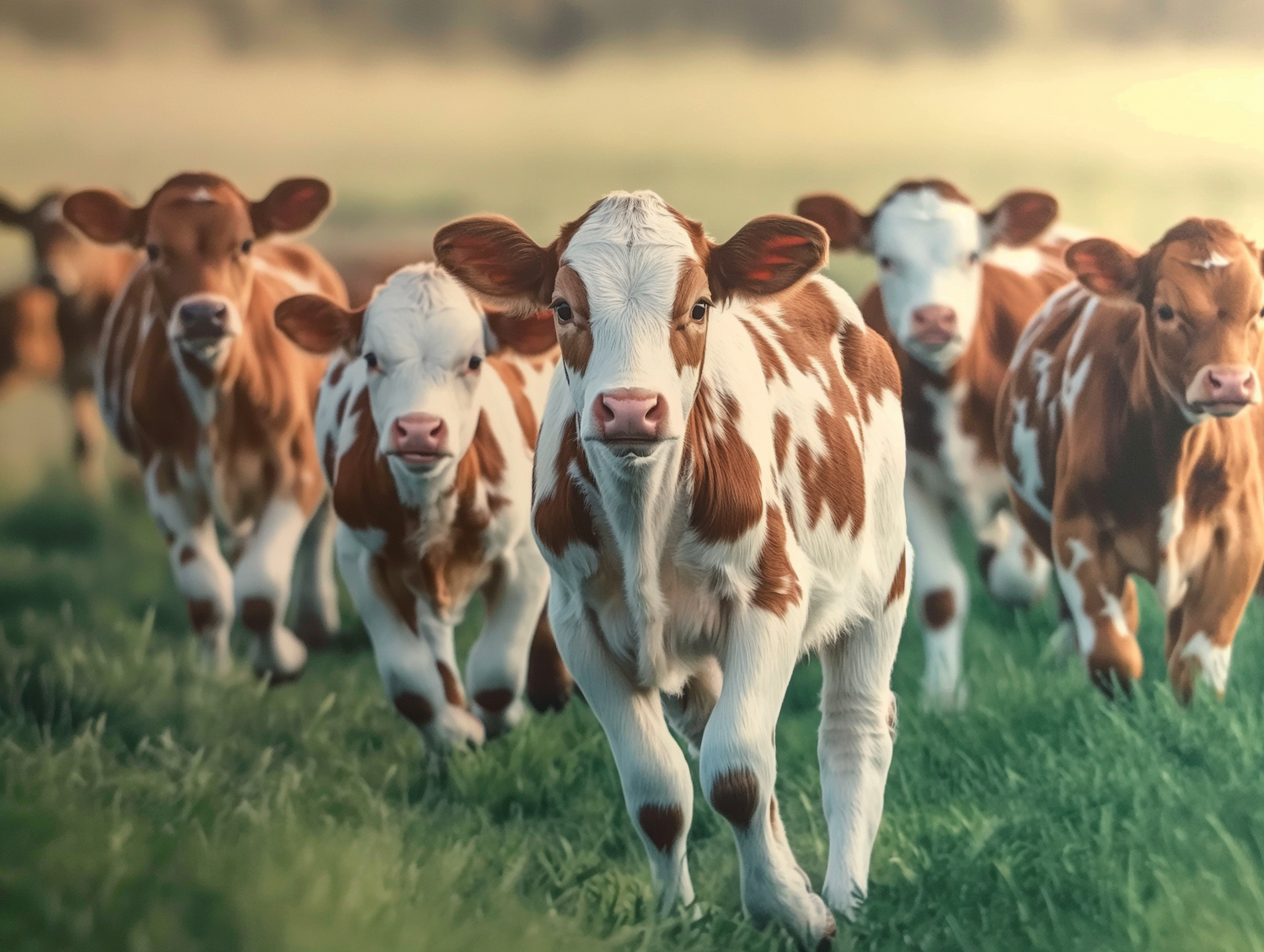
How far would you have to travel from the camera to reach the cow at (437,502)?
12.1 feet

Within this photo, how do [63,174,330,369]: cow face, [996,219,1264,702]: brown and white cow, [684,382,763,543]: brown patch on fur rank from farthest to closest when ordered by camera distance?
1. [63,174,330,369]: cow face
2. [996,219,1264,702]: brown and white cow
3. [684,382,763,543]: brown patch on fur

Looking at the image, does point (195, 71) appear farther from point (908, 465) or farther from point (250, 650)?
point (908, 465)

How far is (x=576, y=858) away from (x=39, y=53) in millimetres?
2808

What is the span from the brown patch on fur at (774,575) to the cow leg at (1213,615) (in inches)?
69.5

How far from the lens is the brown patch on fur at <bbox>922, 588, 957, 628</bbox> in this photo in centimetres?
438

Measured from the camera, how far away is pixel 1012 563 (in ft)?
15.4

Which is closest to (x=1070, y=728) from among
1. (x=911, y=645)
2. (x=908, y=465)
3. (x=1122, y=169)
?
(x=911, y=645)

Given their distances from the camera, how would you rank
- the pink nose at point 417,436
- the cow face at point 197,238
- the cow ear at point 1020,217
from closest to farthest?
the pink nose at point 417,436
the cow face at point 197,238
the cow ear at point 1020,217

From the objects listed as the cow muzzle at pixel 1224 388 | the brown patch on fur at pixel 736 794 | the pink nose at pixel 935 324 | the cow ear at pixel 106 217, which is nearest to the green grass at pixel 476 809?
the brown patch on fur at pixel 736 794

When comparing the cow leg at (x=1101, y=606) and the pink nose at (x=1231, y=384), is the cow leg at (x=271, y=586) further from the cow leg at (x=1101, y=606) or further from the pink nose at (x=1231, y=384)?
the pink nose at (x=1231, y=384)

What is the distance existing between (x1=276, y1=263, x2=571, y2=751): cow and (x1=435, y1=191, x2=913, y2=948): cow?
2.24 feet

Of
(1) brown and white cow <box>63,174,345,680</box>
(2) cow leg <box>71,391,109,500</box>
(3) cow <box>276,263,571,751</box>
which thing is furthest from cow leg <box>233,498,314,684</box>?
(2) cow leg <box>71,391,109,500</box>

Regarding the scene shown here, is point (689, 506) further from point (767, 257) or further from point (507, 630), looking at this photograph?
point (507, 630)

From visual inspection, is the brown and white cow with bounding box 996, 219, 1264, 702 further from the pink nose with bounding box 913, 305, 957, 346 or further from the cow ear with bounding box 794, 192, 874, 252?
the cow ear with bounding box 794, 192, 874, 252
